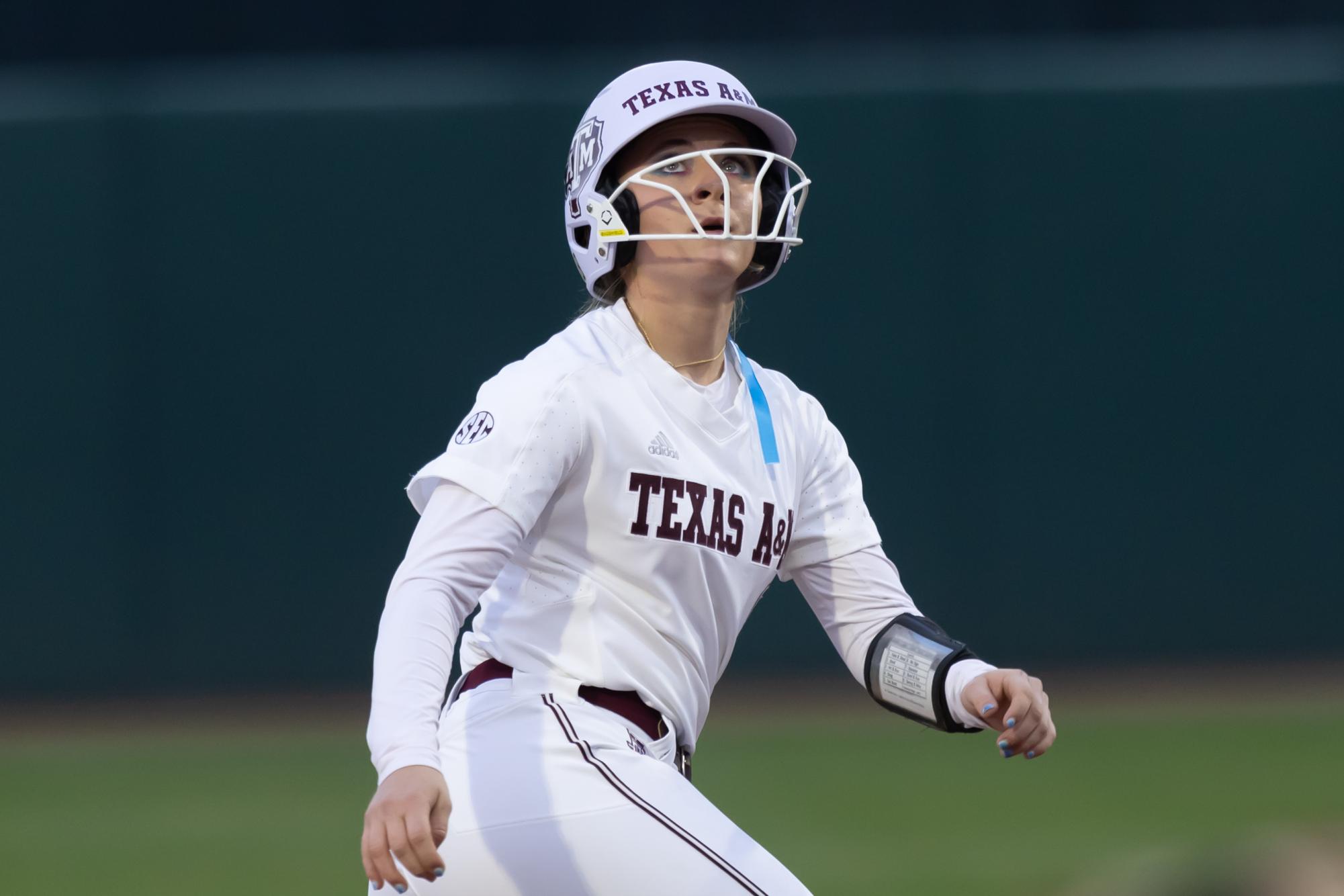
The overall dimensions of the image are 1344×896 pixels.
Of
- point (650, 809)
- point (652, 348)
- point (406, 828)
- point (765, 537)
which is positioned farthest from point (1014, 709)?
point (406, 828)

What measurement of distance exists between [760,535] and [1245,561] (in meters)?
5.83

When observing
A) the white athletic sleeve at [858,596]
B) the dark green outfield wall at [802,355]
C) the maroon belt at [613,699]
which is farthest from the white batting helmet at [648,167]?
the dark green outfield wall at [802,355]

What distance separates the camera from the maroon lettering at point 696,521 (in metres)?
2.78

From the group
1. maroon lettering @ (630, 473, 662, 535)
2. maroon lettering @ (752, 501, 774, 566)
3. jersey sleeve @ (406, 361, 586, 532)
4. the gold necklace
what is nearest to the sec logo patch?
jersey sleeve @ (406, 361, 586, 532)

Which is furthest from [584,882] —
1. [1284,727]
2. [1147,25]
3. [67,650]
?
[1147,25]

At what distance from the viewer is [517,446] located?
103 inches

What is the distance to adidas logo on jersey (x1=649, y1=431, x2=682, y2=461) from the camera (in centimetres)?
278

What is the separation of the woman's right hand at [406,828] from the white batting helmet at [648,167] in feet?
3.61

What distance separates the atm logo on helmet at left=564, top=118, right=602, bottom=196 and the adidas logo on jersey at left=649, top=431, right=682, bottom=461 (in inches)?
21.8

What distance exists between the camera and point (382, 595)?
793 cm

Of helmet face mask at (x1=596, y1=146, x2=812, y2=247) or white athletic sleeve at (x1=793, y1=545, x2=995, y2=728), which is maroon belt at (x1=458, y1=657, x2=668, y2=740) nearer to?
white athletic sleeve at (x1=793, y1=545, x2=995, y2=728)

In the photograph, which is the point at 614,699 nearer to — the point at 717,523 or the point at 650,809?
the point at 650,809

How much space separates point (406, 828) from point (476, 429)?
712mm

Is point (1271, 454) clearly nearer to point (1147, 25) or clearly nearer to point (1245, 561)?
point (1245, 561)
